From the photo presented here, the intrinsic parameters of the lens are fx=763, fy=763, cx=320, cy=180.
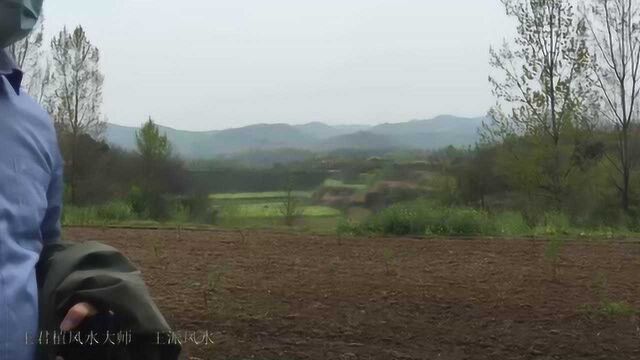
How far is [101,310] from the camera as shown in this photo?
1.12m

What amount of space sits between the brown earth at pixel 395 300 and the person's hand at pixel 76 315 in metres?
3.63

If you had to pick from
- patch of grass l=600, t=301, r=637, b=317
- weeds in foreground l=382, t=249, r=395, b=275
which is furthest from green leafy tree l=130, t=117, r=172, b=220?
patch of grass l=600, t=301, r=637, b=317

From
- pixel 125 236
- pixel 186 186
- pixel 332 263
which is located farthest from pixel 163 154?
pixel 332 263

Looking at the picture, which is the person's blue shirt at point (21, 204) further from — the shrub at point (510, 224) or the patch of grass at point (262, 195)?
the patch of grass at point (262, 195)

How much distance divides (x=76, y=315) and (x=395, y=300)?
16.7ft

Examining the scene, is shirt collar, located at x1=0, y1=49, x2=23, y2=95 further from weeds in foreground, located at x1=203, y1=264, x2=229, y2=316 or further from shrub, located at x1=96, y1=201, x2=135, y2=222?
shrub, located at x1=96, y1=201, x2=135, y2=222

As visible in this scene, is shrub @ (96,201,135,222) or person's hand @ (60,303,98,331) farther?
shrub @ (96,201,135,222)

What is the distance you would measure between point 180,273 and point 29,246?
6294 millimetres

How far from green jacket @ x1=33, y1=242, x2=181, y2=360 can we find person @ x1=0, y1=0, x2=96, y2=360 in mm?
20

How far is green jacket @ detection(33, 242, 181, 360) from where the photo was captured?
1112 millimetres

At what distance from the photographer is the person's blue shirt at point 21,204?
110 cm

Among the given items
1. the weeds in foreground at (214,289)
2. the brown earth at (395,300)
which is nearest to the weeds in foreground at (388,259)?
the brown earth at (395,300)

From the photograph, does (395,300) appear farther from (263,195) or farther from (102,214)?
(102,214)

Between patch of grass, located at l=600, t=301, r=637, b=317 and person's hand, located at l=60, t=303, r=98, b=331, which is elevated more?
person's hand, located at l=60, t=303, r=98, b=331
